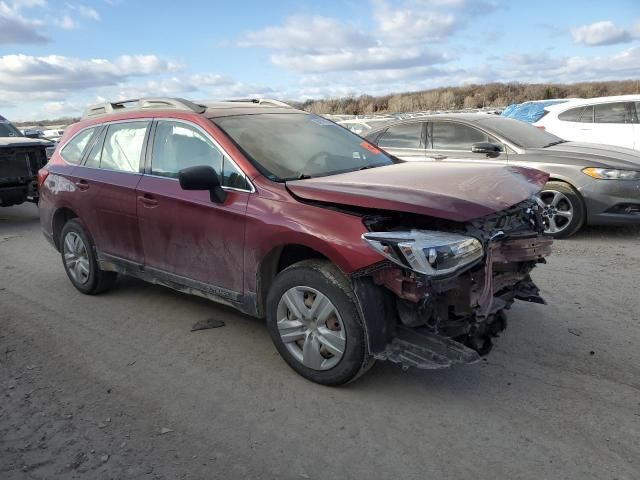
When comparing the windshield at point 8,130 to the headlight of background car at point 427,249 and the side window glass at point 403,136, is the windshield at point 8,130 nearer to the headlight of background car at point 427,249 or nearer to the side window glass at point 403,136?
the side window glass at point 403,136

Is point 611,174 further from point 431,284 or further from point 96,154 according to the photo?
point 96,154

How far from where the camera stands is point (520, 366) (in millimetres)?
3773

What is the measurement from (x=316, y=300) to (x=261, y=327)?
4.31 feet

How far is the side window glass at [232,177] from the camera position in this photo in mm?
3885

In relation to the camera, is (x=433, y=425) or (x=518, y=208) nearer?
(x=433, y=425)

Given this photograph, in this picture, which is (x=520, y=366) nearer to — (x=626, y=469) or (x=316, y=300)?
(x=626, y=469)

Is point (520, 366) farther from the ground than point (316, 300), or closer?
closer

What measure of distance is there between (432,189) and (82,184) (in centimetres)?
345

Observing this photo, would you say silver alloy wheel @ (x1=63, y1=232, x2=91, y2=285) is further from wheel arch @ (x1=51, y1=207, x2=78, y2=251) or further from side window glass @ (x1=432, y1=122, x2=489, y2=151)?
side window glass @ (x1=432, y1=122, x2=489, y2=151)

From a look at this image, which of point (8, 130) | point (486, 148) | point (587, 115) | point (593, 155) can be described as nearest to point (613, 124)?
point (587, 115)

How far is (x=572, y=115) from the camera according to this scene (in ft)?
35.6

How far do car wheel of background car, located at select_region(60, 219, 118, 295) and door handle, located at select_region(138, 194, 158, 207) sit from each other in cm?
110

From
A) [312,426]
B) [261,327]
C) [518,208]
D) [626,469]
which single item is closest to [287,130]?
[261,327]

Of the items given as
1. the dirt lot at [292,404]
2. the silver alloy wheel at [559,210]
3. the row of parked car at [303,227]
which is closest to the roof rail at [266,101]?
the row of parked car at [303,227]
